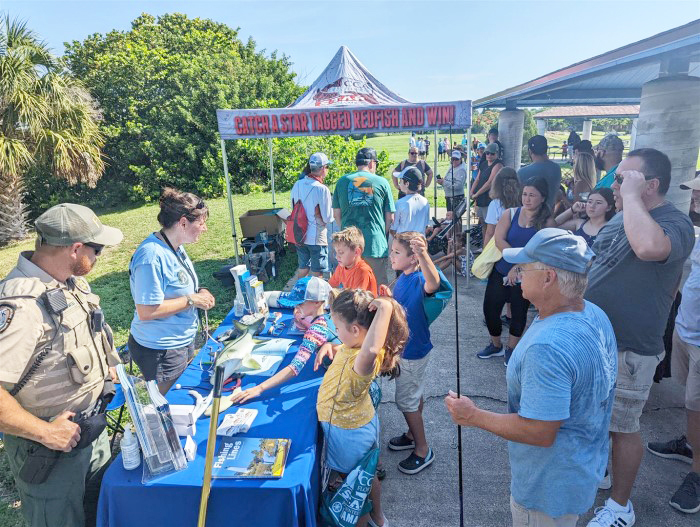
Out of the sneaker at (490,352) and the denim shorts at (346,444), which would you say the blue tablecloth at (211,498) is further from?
the sneaker at (490,352)

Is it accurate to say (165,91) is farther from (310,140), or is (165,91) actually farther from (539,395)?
(539,395)

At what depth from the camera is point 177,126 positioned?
16.2 m

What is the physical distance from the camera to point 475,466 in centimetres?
313

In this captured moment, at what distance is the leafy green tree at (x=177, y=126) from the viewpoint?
15953 millimetres

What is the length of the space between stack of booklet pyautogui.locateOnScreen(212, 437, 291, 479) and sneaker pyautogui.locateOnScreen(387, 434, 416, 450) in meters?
1.44

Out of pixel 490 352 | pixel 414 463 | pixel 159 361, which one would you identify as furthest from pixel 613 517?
pixel 159 361

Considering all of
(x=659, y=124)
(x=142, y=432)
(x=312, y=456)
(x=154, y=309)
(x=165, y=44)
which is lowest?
(x=312, y=456)

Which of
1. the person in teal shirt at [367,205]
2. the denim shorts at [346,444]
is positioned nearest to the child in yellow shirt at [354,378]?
the denim shorts at [346,444]

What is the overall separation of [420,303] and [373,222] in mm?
2370

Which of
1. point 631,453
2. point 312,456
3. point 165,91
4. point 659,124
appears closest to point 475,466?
point 631,453

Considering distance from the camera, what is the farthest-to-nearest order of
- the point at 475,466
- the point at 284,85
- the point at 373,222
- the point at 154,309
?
the point at 284,85 < the point at 373,222 < the point at 475,466 < the point at 154,309

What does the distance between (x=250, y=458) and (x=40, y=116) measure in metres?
10.3

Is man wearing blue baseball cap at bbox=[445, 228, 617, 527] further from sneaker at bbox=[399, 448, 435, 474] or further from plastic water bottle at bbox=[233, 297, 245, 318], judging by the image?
plastic water bottle at bbox=[233, 297, 245, 318]

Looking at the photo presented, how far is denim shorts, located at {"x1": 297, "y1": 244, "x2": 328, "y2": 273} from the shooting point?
5.88m
